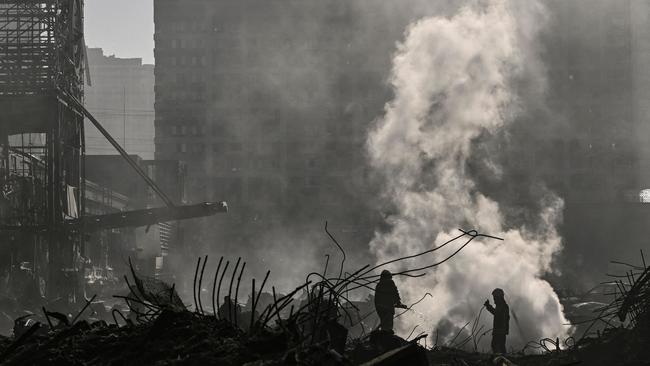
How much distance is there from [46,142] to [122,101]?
385 ft

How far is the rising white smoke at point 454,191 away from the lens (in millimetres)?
20656

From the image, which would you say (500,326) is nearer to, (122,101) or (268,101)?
(268,101)

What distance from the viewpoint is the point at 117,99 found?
467 feet

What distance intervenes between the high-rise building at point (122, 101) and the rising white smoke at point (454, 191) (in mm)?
84394

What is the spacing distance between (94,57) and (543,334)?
141m

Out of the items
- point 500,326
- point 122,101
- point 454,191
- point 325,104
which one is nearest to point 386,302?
point 500,326

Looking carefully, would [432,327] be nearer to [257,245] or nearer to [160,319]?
[160,319]

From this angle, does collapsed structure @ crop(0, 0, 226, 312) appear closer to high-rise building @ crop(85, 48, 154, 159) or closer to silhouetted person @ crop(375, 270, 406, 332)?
silhouetted person @ crop(375, 270, 406, 332)

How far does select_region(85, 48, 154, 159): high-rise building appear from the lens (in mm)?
130500

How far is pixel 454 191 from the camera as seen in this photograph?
4372 cm

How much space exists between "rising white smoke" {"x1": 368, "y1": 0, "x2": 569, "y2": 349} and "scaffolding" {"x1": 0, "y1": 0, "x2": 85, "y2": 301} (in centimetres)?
1109

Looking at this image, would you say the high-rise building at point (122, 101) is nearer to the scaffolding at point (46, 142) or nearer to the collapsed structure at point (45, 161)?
the collapsed structure at point (45, 161)

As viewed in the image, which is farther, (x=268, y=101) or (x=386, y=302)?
(x=268, y=101)

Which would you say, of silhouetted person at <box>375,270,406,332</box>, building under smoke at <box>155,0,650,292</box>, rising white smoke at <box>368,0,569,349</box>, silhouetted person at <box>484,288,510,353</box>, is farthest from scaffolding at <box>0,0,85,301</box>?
building under smoke at <box>155,0,650,292</box>
